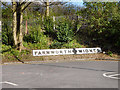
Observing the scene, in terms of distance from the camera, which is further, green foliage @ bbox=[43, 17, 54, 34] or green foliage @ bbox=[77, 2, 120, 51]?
green foliage @ bbox=[43, 17, 54, 34]

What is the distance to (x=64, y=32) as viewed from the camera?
22609 millimetres

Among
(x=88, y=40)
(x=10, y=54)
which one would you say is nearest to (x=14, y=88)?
(x=10, y=54)

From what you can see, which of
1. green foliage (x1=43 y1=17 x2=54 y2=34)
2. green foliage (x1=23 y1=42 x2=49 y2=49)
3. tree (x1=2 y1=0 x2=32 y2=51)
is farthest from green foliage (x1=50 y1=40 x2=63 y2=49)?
tree (x1=2 y1=0 x2=32 y2=51)

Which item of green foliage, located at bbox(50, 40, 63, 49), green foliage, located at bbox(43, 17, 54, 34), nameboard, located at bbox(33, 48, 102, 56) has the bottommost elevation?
nameboard, located at bbox(33, 48, 102, 56)

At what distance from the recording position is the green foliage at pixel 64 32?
22462mm

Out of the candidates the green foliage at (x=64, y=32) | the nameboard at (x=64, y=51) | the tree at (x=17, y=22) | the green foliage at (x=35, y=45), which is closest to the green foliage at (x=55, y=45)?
the green foliage at (x=35, y=45)

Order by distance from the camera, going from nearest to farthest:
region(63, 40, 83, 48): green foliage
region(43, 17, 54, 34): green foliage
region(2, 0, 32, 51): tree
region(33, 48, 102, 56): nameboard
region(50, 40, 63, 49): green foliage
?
region(33, 48, 102, 56): nameboard < region(2, 0, 32, 51): tree < region(50, 40, 63, 49): green foliage < region(63, 40, 83, 48): green foliage < region(43, 17, 54, 34): green foliage

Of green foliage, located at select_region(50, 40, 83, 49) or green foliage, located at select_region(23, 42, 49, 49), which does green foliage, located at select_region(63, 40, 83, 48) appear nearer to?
green foliage, located at select_region(50, 40, 83, 49)

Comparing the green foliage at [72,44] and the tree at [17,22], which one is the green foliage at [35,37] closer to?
the tree at [17,22]

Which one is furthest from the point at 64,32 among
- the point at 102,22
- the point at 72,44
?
the point at 102,22

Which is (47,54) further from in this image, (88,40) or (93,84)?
(93,84)

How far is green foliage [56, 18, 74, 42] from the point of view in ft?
73.7

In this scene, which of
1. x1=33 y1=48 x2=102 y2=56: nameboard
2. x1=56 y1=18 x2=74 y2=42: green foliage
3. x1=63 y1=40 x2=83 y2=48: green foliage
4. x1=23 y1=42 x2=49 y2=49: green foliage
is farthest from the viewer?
x1=56 y1=18 x2=74 y2=42: green foliage

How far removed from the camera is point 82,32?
25.1m
